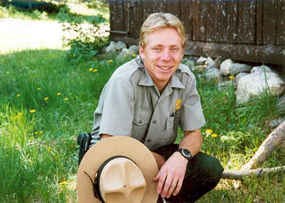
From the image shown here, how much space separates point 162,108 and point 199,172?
442mm

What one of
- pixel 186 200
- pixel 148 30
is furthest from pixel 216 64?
pixel 148 30

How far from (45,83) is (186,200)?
3074 millimetres

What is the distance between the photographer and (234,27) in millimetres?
5852

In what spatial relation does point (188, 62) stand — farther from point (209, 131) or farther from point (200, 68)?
point (209, 131)

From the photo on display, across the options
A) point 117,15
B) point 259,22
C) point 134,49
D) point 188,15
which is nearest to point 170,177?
point 259,22

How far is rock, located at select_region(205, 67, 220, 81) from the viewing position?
5.87m

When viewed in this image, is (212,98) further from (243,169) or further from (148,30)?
(148,30)

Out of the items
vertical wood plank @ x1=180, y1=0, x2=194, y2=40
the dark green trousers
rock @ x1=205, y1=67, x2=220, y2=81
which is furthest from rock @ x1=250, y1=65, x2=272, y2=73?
the dark green trousers

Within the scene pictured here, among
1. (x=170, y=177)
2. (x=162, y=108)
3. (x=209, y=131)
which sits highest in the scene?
(x=162, y=108)

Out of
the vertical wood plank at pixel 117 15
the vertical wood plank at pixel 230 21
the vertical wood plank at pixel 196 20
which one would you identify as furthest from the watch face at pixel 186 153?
the vertical wood plank at pixel 117 15

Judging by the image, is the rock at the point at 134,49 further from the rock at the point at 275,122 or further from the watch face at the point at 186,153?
the watch face at the point at 186,153

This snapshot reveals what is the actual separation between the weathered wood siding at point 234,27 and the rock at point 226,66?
8 centimetres

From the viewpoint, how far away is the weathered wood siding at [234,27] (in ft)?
17.5

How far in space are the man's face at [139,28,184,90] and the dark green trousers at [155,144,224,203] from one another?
1.71 feet
